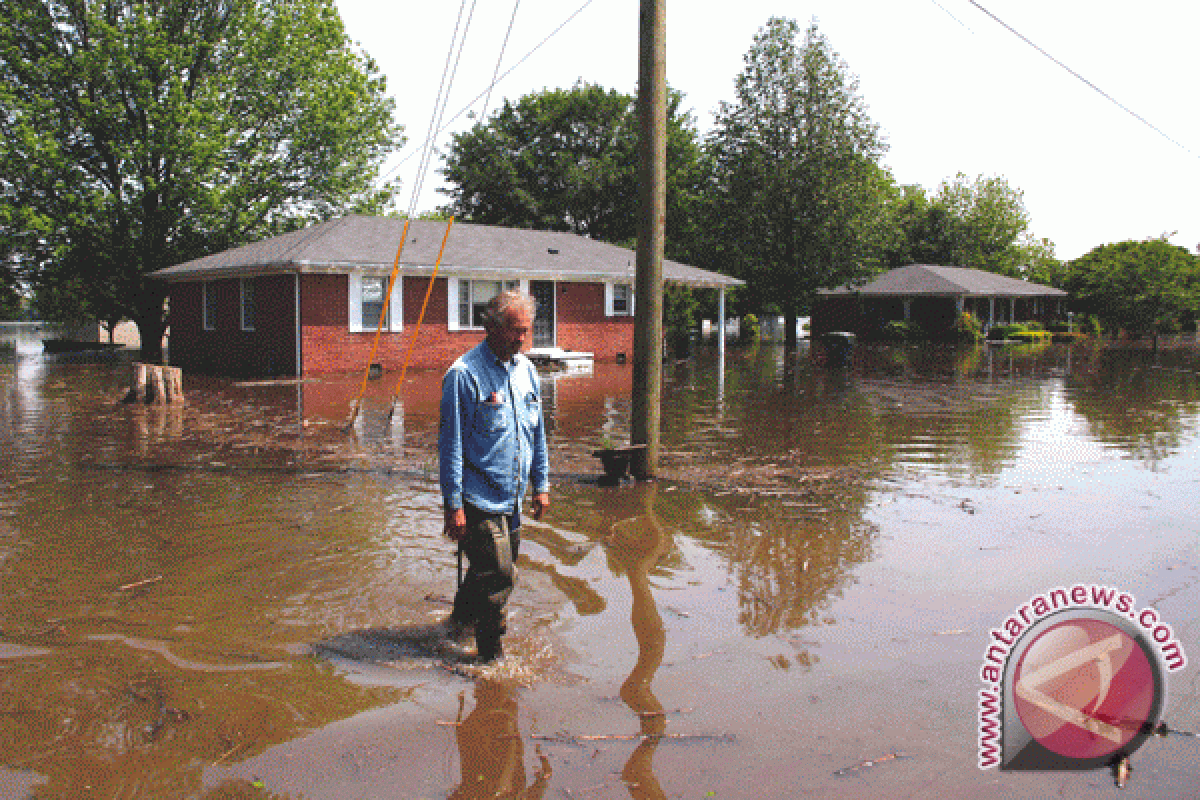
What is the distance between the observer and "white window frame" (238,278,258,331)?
25.0m

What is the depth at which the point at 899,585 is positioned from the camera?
6281 mm

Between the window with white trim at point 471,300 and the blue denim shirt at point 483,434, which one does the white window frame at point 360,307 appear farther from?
the blue denim shirt at point 483,434

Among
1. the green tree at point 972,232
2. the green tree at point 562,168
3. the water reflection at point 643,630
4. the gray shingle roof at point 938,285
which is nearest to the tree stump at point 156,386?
the water reflection at point 643,630

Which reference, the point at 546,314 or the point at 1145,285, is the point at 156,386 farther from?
the point at 1145,285

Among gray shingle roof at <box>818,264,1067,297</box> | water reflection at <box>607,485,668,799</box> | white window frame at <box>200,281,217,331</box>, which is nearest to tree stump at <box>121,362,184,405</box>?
white window frame at <box>200,281,217,331</box>

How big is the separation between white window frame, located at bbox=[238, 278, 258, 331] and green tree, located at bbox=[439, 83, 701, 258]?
24.1 metres

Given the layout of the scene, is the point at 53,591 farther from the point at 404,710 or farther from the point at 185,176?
the point at 185,176

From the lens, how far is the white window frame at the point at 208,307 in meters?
26.7

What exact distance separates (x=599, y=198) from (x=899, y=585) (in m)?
43.9

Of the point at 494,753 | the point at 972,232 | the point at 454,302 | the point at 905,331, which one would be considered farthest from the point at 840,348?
the point at 972,232

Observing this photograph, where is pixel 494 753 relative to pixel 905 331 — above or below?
below

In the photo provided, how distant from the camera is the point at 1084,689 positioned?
417 centimetres

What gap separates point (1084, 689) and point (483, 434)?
3.06 meters

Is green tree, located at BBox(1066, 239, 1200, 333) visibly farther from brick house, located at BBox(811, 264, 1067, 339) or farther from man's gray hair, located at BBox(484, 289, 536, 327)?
man's gray hair, located at BBox(484, 289, 536, 327)
